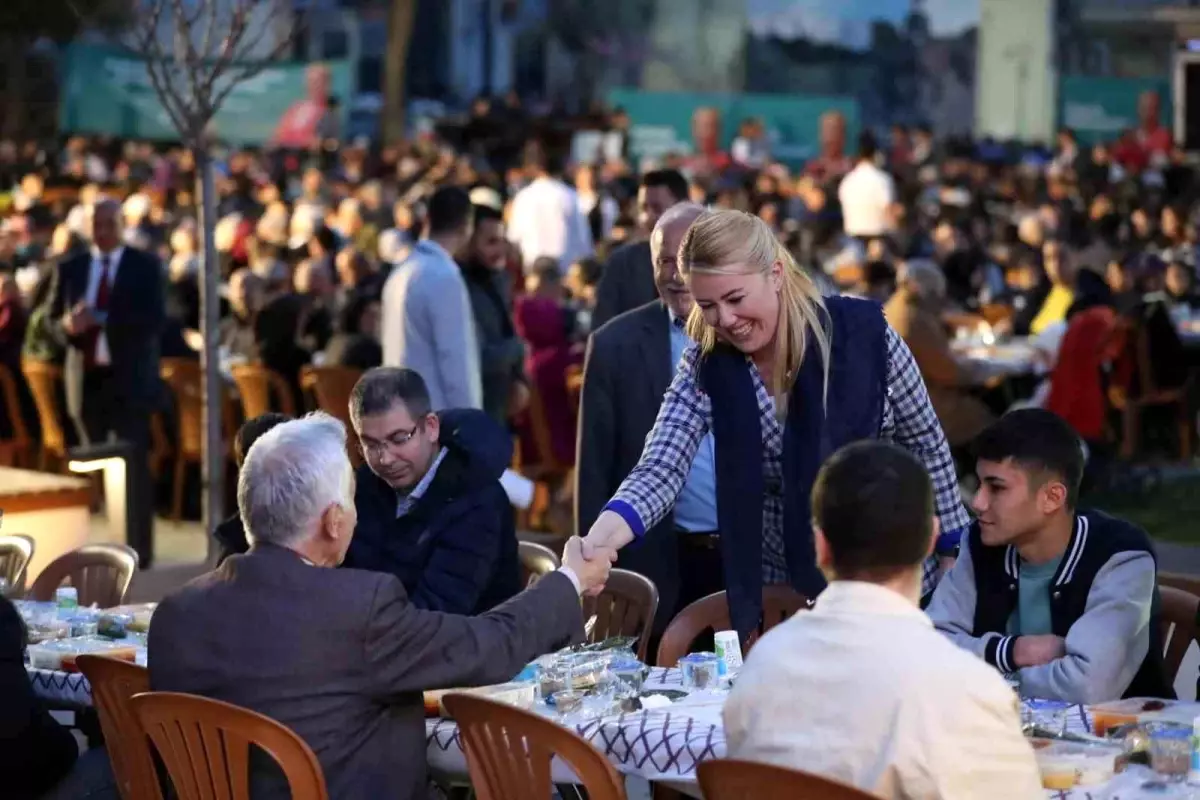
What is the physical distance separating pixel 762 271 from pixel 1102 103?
2785cm

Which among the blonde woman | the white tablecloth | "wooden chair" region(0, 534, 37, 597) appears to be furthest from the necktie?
the white tablecloth

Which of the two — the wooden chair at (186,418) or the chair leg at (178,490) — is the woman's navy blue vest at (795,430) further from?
the chair leg at (178,490)

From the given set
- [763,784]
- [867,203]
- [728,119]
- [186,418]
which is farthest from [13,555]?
[728,119]

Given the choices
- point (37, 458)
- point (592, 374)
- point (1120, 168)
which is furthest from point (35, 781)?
point (1120, 168)

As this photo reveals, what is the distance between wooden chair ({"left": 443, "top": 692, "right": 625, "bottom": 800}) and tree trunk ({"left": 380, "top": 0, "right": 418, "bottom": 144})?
2767cm

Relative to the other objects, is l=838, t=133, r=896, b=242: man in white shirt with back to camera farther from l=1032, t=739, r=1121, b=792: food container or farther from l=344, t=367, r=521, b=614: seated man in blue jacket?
l=1032, t=739, r=1121, b=792: food container

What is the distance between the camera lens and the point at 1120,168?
25359 millimetres

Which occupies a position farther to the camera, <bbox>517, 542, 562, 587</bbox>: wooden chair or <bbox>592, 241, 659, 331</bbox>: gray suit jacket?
<bbox>592, 241, 659, 331</bbox>: gray suit jacket

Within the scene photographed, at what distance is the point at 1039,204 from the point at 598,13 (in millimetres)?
23519

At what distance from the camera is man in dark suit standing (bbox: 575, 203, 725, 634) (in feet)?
18.9

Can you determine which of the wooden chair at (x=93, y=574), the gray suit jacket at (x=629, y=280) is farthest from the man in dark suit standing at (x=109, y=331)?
the gray suit jacket at (x=629, y=280)

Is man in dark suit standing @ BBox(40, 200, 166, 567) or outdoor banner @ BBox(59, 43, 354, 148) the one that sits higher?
outdoor banner @ BBox(59, 43, 354, 148)

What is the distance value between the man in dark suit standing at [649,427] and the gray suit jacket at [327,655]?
1.72 m

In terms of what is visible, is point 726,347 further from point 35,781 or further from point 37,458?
point 37,458
